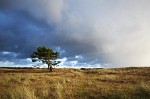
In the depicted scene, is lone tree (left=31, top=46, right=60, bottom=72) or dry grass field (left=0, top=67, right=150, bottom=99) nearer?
dry grass field (left=0, top=67, right=150, bottom=99)

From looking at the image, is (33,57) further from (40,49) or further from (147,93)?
(147,93)

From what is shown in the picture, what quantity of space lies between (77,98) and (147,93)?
381cm

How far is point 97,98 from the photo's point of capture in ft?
44.8

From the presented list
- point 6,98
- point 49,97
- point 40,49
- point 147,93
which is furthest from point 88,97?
point 40,49

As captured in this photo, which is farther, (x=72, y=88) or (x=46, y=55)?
(x=46, y=55)

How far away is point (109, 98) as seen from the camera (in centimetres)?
1317

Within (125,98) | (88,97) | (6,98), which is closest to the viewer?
(125,98)

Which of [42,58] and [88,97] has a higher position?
[42,58]

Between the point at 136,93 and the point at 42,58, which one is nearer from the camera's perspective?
the point at 136,93

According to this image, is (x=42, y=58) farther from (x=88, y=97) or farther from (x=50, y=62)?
(x=88, y=97)

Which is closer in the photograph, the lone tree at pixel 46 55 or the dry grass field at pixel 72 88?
the dry grass field at pixel 72 88

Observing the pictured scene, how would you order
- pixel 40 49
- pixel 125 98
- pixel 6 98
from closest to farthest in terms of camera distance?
pixel 125 98, pixel 6 98, pixel 40 49

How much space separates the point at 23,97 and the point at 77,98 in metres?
2.91

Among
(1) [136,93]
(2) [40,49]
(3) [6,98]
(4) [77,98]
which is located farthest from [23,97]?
(2) [40,49]
